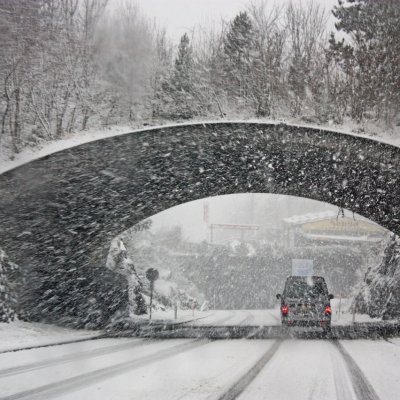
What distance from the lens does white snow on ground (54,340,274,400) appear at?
22.9 feet

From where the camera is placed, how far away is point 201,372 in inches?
356

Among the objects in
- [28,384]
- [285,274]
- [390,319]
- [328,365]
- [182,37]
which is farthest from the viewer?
[285,274]

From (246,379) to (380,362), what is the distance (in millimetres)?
3913

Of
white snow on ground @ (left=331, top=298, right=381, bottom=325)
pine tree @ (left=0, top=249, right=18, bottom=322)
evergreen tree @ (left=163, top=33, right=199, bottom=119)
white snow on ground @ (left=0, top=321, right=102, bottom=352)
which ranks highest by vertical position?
evergreen tree @ (left=163, top=33, right=199, bottom=119)

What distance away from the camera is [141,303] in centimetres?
2995

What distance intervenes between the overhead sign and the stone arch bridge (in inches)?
1052

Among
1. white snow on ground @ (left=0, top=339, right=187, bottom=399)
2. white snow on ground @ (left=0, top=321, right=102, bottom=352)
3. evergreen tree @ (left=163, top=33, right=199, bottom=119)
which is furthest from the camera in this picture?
evergreen tree @ (left=163, top=33, right=199, bottom=119)

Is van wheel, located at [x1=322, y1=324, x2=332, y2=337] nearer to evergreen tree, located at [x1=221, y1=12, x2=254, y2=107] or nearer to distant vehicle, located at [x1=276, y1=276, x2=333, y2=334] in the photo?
distant vehicle, located at [x1=276, y1=276, x2=333, y2=334]

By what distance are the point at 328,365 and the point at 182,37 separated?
10015 mm

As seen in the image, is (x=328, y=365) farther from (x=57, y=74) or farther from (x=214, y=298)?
(x=214, y=298)

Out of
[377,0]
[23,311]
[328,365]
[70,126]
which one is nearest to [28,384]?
[328,365]

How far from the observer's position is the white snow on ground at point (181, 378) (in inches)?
275

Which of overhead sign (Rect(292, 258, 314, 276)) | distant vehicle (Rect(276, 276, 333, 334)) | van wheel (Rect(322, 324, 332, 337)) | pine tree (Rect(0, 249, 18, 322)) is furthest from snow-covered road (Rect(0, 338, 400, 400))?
overhead sign (Rect(292, 258, 314, 276))

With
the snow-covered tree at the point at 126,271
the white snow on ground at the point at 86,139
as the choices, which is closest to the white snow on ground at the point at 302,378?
the white snow on ground at the point at 86,139
